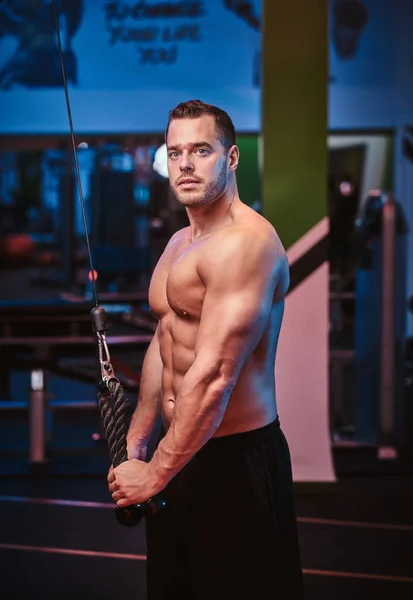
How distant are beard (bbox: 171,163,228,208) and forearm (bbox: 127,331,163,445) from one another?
17.1 inches

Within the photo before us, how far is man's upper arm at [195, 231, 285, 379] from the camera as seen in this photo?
1820 mm

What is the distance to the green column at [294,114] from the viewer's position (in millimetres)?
4180

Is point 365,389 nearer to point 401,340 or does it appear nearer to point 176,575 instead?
point 401,340

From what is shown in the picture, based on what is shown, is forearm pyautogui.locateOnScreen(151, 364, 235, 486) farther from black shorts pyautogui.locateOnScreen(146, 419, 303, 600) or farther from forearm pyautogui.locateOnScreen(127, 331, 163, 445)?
forearm pyautogui.locateOnScreen(127, 331, 163, 445)

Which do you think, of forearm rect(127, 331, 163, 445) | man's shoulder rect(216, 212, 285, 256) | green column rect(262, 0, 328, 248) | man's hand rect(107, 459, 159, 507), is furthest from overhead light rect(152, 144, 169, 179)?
man's hand rect(107, 459, 159, 507)

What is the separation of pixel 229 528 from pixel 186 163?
2.87 feet

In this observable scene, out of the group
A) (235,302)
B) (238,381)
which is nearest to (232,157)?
(235,302)

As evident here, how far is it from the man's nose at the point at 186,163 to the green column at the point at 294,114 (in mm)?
2364

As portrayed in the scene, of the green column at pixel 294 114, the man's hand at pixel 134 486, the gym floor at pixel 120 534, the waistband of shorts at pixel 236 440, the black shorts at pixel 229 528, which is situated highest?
the green column at pixel 294 114

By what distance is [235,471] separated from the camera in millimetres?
2008

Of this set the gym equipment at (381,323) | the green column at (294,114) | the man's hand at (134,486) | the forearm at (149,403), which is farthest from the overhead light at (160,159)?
the man's hand at (134,486)

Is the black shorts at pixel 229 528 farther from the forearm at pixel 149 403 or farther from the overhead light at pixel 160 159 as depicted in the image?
the overhead light at pixel 160 159

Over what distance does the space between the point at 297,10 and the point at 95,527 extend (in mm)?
2728

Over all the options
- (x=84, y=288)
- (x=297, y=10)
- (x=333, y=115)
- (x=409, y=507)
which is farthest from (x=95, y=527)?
(x=333, y=115)
